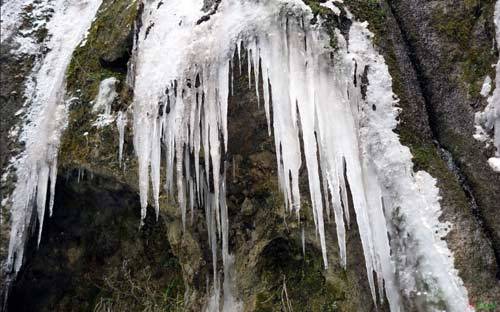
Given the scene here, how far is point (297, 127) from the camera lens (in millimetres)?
3178

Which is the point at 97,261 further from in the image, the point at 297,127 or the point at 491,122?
the point at 491,122

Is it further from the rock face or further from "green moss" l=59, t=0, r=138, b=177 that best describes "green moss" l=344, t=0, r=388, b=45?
"green moss" l=59, t=0, r=138, b=177

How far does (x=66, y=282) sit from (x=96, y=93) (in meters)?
1.96

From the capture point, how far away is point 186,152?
3600 millimetres

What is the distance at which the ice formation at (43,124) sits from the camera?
14.5 ft

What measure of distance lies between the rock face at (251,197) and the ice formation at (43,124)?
141mm

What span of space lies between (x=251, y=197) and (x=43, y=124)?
Result: 2.14 metres

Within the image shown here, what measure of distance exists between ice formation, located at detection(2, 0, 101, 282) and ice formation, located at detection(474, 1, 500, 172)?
3135 millimetres

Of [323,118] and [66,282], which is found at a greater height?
[323,118]

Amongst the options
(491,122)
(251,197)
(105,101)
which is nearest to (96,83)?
(105,101)

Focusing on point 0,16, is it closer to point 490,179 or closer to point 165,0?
point 165,0

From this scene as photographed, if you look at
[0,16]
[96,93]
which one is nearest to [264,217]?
[96,93]

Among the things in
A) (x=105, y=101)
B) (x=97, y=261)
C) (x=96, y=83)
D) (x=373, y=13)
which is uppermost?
(x=96, y=83)

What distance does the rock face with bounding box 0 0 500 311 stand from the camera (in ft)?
10.0
